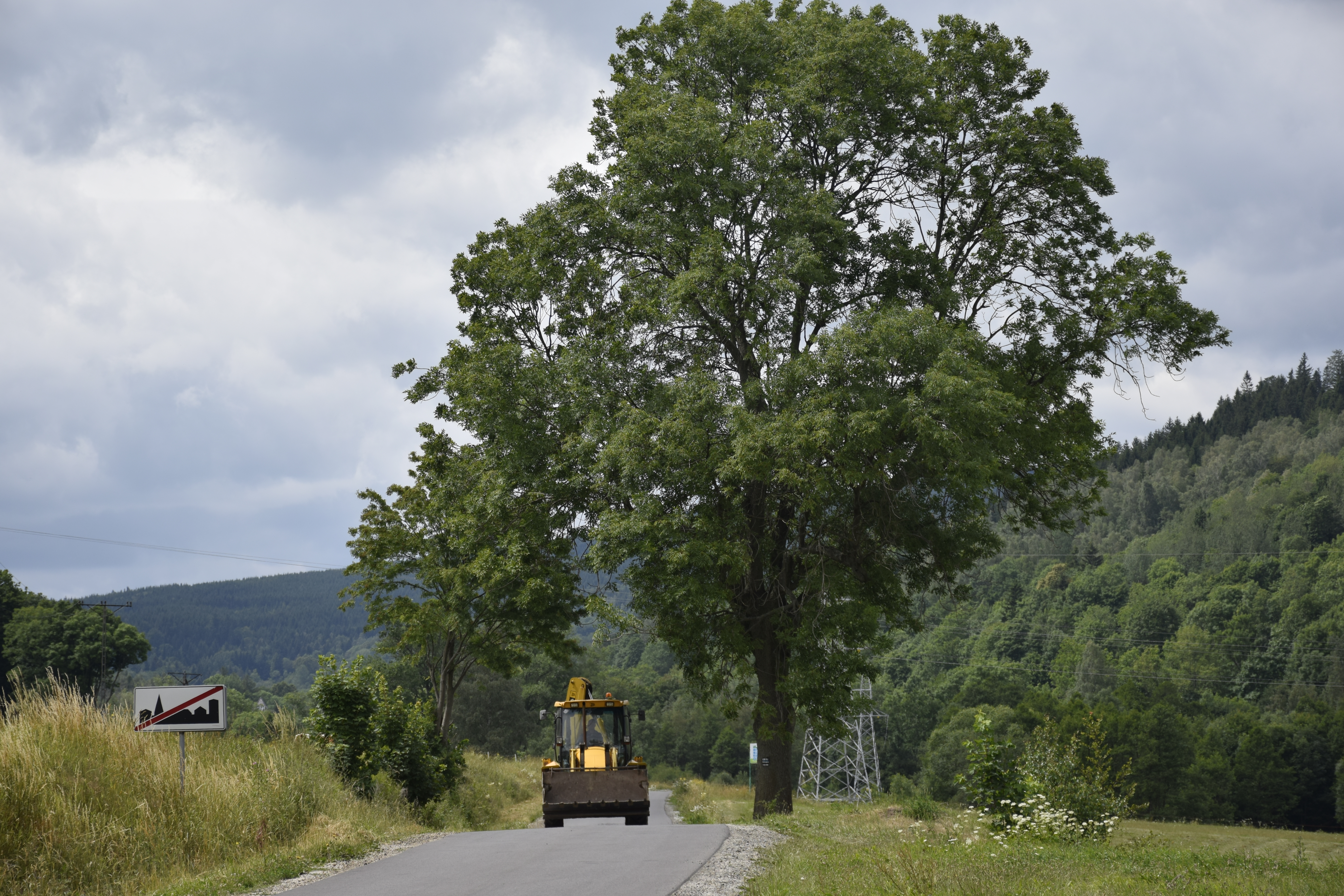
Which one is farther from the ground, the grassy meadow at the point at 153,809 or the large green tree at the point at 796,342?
the large green tree at the point at 796,342

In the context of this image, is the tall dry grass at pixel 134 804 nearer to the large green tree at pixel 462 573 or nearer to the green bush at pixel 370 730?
the green bush at pixel 370 730

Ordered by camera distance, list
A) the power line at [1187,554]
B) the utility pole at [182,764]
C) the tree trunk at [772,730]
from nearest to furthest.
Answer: the utility pole at [182,764] < the tree trunk at [772,730] < the power line at [1187,554]

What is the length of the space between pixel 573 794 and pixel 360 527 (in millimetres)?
12891

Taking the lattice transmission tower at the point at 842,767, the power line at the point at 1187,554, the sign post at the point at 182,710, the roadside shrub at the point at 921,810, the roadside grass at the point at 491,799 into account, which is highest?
the power line at the point at 1187,554

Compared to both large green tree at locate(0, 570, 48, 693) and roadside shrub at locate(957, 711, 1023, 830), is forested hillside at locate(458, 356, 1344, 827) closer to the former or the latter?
large green tree at locate(0, 570, 48, 693)

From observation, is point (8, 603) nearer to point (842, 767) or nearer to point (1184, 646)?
point (842, 767)

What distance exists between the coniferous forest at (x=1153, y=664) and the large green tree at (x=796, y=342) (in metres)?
31.9

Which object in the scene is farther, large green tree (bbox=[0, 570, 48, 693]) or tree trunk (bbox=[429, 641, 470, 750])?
large green tree (bbox=[0, 570, 48, 693])

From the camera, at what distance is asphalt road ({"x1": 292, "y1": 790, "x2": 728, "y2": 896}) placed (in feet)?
31.3

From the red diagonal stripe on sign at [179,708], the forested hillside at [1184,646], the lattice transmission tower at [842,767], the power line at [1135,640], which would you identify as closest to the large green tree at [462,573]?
the red diagonal stripe on sign at [179,708]

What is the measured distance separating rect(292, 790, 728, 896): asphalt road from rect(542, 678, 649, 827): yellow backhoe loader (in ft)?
16.9

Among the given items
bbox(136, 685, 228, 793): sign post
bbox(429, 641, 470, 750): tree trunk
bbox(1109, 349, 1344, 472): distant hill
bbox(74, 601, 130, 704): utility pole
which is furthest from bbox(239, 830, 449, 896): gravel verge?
bbox(1109, 349, 1344, 472): distant hill

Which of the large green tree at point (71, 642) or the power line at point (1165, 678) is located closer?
the large green tree at point (71, 642)

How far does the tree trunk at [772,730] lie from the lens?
20.5m
